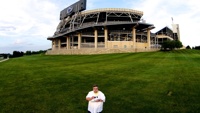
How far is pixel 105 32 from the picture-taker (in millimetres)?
78375

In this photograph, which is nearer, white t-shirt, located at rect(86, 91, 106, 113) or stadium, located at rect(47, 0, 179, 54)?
white t-shirt, located at rect(86, 91, 106, 113)

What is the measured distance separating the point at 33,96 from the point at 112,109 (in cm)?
502

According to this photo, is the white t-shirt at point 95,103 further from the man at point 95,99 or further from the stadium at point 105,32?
the stadium at point 105,32

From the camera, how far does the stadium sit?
7688cm

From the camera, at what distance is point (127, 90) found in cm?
1338

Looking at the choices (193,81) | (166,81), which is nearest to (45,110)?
(166,81)

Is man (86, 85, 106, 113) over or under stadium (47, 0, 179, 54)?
under

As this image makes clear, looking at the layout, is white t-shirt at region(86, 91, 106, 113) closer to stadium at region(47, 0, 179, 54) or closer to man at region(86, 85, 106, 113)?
man at region(86, 85, 106, 113)

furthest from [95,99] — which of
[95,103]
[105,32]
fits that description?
[105,32]

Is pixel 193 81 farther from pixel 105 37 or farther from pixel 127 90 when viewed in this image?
pixel 105 37

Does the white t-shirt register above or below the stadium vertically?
below

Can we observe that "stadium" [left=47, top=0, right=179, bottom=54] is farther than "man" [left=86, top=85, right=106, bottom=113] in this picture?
Yes

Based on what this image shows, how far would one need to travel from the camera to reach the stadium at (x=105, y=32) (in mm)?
76875

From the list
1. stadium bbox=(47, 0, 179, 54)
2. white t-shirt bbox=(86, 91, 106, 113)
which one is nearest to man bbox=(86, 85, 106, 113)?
white t-shirt bbox=(86, 91, 106, 113)
